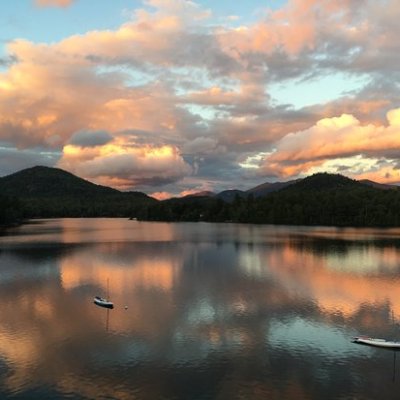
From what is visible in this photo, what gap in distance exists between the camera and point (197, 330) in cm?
4472

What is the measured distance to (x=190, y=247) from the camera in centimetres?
12625

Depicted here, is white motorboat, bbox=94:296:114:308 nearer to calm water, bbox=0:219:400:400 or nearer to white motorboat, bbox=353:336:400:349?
calm water, bbox=0:219:400:400

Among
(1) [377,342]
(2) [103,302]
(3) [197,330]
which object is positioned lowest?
(3) [197,330]

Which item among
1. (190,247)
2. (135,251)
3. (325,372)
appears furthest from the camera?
(190,247)

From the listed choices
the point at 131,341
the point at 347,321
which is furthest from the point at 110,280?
the point at 347,321

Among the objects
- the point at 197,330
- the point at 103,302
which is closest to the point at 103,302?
the point at 103,302

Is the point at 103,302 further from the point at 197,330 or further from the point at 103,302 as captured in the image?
the point at 197,330

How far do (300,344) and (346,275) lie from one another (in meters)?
41.2

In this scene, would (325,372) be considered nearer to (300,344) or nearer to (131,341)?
(300,344)

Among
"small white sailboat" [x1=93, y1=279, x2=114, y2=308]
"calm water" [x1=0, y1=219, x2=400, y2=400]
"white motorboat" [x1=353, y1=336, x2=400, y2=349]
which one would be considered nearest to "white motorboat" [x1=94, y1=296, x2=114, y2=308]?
"small white sailboat" [x1=93, y1=279, x2=114, y2=308]

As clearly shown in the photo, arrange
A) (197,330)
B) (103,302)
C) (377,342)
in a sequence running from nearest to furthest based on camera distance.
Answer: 1. (377,342)
2. (197,330)
3. (103,302)

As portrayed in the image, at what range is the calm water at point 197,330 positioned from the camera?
104 ft

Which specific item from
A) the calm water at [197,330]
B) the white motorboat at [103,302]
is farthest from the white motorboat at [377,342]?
the white motorboat at [103,302]

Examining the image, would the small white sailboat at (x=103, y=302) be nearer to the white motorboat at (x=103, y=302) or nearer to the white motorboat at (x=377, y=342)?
the white motorboat at (x=103, y=302)
